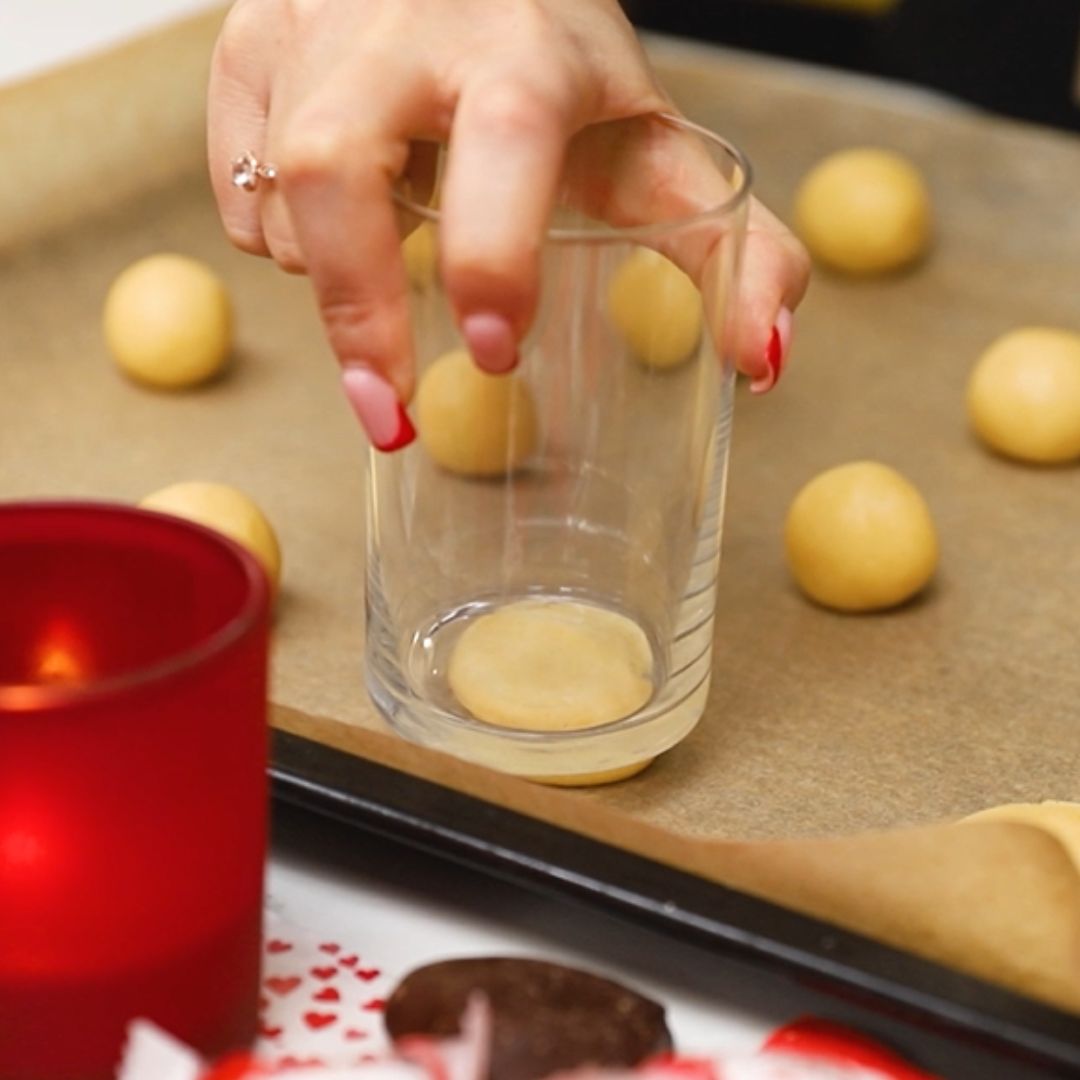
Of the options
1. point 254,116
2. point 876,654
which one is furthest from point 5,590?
point 876,654

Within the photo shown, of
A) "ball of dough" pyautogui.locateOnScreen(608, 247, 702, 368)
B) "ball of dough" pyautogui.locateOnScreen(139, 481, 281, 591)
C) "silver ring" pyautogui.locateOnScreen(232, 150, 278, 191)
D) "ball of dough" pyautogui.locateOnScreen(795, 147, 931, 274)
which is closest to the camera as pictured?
"ball of dough" pyautogui.locateOnScreen(608, 247, 702, 368)

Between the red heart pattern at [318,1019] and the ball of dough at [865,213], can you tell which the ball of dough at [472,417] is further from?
the ball of dough at [865,213]

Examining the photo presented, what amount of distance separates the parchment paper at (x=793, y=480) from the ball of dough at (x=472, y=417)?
0.11 metres

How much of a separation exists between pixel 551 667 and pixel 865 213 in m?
0.67

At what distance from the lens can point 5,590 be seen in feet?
1.71

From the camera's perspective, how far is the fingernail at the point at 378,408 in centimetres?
63

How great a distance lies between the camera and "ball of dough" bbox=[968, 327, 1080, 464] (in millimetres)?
1070

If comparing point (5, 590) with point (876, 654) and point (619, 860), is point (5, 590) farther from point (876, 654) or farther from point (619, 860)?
point (876, 654)

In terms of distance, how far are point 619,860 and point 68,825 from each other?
0.18 metres

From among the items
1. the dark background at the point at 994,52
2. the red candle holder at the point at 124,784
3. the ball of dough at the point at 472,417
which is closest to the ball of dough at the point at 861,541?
the ball of dough at the point at 472,417

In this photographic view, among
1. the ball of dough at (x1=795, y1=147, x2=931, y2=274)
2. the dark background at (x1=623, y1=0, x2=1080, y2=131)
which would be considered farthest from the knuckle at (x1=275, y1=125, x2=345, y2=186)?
the dark background at (x1=623, y1=0, x2=1080, y2=131)

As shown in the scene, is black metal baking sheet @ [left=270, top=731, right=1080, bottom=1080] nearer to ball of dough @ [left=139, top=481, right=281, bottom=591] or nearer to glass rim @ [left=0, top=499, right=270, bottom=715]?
glass rim @ [left=0, top=499, right=270, bottom=715]

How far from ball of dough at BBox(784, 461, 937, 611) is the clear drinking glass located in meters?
0.19

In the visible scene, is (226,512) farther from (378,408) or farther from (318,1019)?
(318,1019)
